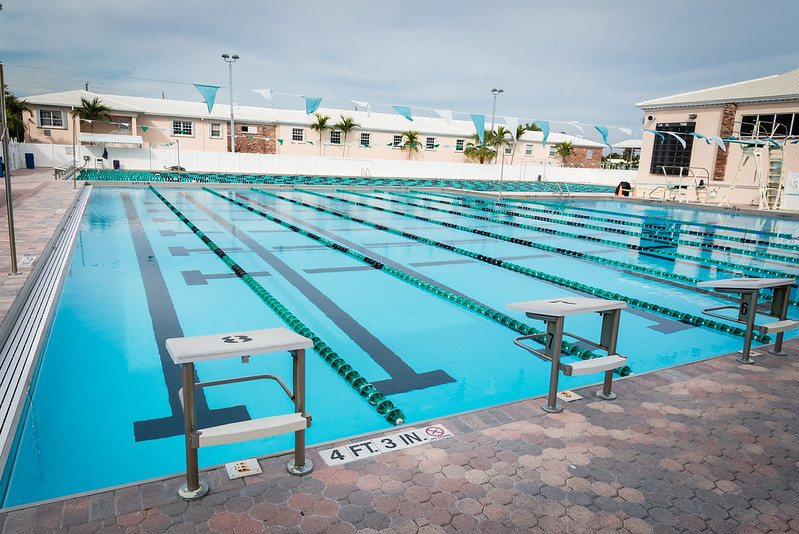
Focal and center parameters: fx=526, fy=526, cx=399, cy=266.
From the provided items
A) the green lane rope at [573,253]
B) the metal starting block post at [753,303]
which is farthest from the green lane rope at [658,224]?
the metal starting block post at [753,303]

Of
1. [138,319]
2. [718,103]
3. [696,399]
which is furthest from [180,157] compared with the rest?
[696,399]

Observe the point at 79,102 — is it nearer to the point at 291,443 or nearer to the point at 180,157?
the point at 180,157

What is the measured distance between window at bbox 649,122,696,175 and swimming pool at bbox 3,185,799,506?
38.3 ft

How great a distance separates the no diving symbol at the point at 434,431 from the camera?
2.61 m

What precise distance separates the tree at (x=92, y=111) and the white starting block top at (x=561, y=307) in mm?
28126

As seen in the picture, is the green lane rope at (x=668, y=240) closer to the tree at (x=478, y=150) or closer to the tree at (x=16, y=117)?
the tree at (x=478, y=150)

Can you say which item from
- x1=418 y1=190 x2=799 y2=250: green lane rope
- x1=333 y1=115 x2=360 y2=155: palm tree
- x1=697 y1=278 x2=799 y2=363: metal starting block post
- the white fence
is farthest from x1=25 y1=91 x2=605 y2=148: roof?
x1=697 y1=278 x2=799 y2=363: metal starting block post

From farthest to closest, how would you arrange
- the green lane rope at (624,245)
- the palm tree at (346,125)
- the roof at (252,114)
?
1. the palm tree at (346,125)
2. the roof at (252,114)
3. the green lane rope at (624,245)

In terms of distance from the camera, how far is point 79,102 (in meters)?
26.0

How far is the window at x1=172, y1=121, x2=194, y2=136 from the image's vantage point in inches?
1080

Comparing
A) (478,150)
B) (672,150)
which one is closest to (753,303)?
(672,150)

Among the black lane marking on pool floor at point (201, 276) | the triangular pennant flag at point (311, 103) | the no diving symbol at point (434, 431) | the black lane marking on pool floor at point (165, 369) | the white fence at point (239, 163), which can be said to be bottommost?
the black lane marking on pool floor at point (165, 369)

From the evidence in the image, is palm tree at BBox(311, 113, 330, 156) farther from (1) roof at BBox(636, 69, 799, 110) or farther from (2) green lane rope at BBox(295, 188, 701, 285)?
(2) green lane rope at BBox(295, 188, 701, 285)

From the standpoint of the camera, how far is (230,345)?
6.73ft
